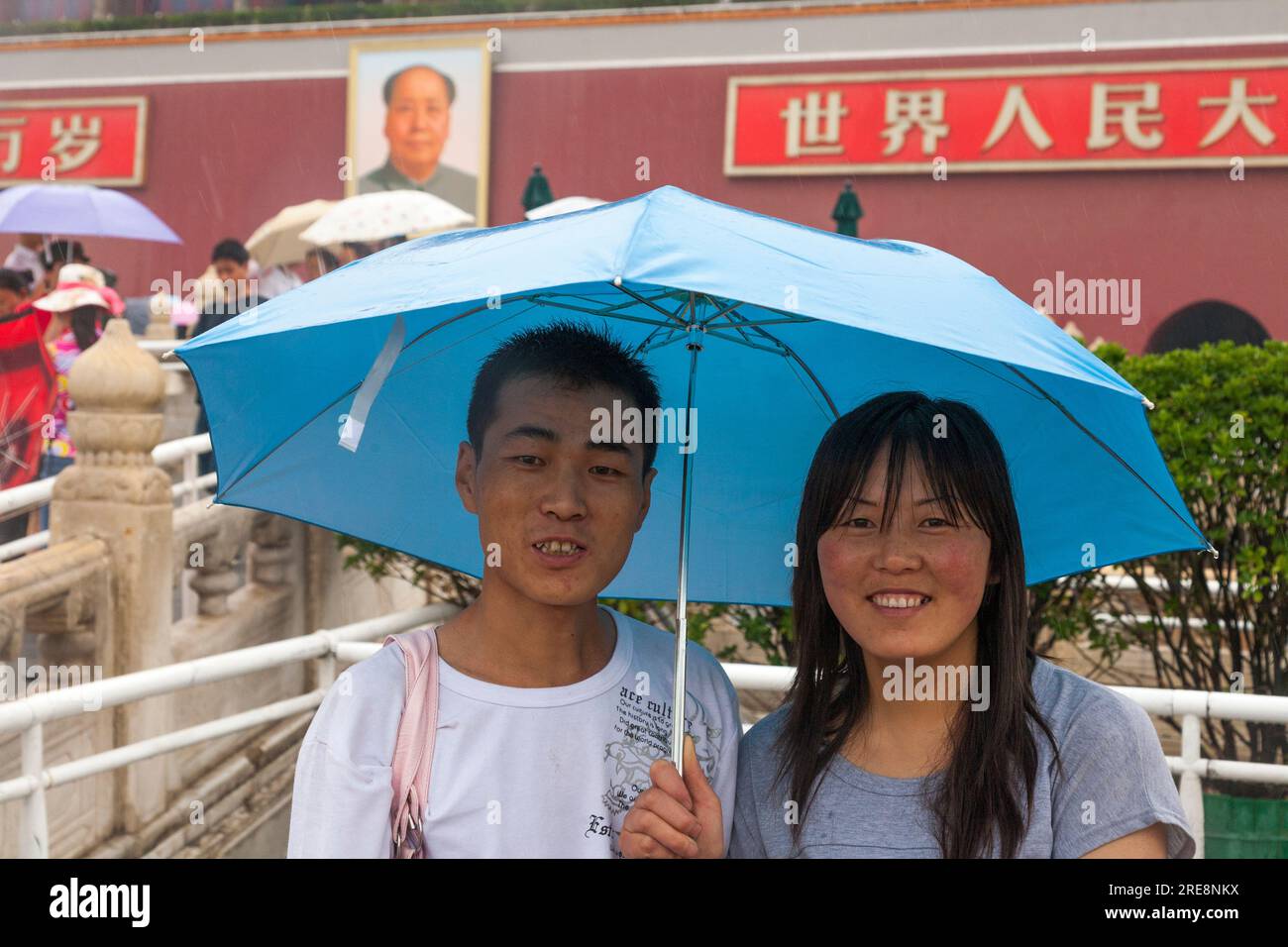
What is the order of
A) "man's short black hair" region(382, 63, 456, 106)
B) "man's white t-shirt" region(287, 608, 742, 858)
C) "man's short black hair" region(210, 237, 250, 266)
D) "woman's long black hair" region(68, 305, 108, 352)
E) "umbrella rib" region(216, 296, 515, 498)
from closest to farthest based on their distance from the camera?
"man's white t-shirt" region(287, 608, 742, 858), "umbrella rib" region(216, 296, 515, 498), "woman's long black hair" region(68, 305, 108, 352), "man's short black hair" region(210, 237, 250, 266), "man's short black hair" region(382, 63, 456, 106)

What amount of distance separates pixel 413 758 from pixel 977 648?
892 mm

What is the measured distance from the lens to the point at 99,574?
19.2 ft

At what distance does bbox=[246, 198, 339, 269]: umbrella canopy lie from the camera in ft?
45.3

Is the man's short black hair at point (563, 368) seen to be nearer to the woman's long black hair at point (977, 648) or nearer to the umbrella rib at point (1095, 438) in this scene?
the woman's long black hair at point (977, 648)

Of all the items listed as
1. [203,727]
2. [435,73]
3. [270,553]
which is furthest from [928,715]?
[435,73]

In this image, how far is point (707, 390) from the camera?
9.09 ft

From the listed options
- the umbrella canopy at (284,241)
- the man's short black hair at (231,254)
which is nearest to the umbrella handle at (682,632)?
the man's short black hair at (231,254)

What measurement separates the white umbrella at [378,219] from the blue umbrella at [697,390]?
9389 millimetres

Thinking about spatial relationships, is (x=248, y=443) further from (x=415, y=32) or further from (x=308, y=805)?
(x=415, y=32)

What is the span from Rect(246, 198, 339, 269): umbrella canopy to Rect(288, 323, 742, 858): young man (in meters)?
11.9

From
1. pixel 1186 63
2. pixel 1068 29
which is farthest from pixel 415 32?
pixel 1186 63

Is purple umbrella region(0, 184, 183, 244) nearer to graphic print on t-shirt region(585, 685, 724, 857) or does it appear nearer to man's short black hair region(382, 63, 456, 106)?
man's short black hair region(382, 63, 456, 106)

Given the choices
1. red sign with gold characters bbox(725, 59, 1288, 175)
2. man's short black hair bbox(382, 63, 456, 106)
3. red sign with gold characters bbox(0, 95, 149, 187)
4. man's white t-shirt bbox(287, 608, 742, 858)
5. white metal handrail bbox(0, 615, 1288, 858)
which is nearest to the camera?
man's white t-shirt bbox(287, 608, 742, 858)

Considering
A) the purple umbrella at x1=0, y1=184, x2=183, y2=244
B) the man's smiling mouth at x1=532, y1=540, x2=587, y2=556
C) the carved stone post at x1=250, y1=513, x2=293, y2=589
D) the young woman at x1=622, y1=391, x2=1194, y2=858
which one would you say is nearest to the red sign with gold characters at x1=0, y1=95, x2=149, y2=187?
the purple umbrella at x1=0, y1=184, x2=183, y2=244
